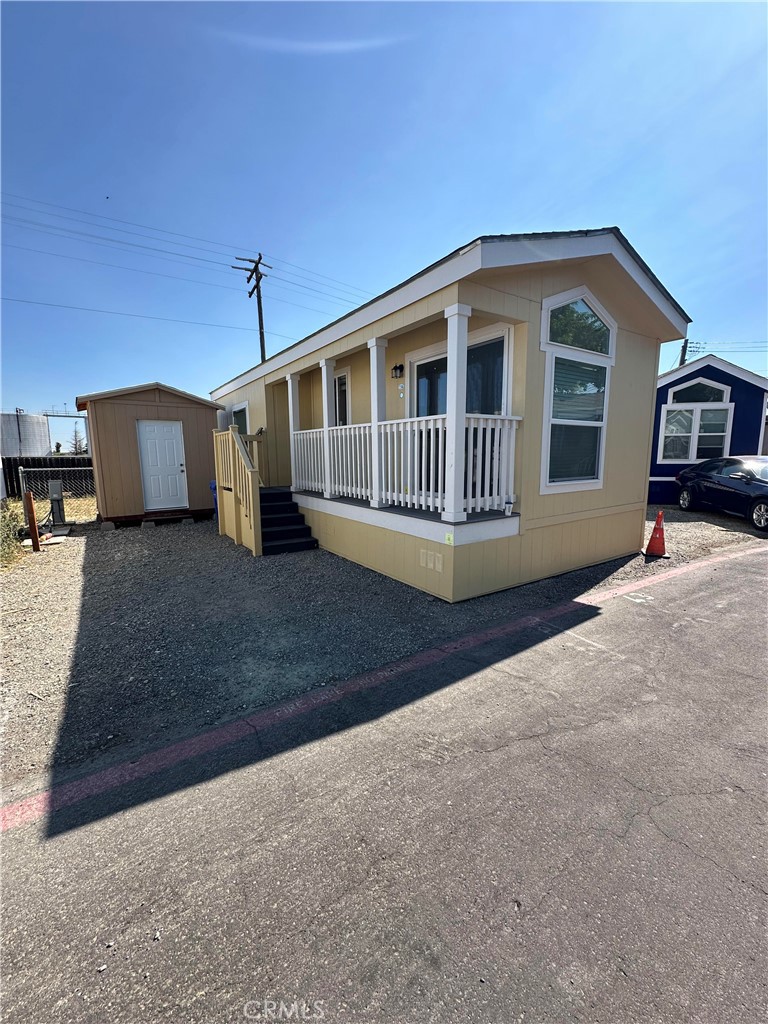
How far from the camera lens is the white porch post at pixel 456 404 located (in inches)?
169

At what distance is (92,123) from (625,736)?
1158 cm

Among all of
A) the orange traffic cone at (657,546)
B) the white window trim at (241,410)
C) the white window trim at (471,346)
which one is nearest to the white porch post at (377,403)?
the white window trim at (471,346)

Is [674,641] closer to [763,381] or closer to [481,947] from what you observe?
[481,947]

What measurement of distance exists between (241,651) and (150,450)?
7501mm

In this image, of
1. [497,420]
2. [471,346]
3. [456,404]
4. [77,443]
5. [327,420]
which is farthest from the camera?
[77,443]

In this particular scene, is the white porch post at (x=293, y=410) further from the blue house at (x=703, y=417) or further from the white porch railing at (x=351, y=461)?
the blue house at (x=703, y=417)

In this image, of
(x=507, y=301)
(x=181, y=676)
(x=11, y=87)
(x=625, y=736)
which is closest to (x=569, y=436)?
(x=507, y=301)

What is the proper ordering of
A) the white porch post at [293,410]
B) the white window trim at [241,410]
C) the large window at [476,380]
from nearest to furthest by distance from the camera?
the large window at [476,380] → the white porch post at [293,410] → the white window trim at [241,410]

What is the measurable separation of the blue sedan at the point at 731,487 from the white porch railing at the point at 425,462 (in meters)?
7.00

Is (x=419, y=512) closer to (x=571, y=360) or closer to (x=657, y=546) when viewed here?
(x=571, y=360)

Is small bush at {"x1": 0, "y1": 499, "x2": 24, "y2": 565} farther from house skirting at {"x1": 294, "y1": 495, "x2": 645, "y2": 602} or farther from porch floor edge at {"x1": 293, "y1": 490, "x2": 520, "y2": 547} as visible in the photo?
porch floor edge at {"x1": 293, "y1": 490, "x2": 520, "y2": 547}

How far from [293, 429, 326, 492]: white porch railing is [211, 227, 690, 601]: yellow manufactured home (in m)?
0.05

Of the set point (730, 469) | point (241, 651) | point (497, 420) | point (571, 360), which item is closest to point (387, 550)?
point (497, 420)

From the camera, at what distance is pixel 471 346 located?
5.77 meters
